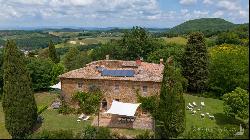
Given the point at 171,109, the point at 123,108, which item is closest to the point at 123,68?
the point at 123,108

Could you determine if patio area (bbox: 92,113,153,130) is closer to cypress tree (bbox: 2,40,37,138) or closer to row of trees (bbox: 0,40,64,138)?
row of trees (bbox: 0,40,64,138)

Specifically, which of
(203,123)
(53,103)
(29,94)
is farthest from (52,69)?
(203,123)

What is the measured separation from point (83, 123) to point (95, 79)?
16.5ft

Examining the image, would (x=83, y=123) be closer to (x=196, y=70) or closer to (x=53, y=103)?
(x=53, y=103)

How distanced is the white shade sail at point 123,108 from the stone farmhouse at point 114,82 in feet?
6.00

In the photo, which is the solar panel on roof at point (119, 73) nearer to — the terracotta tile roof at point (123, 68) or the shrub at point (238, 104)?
the terracotta tile roof at point (123, 68)

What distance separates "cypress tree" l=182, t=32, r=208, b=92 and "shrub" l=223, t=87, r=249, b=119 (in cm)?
1541

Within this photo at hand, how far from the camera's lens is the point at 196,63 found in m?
54.2

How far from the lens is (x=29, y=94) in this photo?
118ft

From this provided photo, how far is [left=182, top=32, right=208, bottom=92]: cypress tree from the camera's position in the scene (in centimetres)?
5434

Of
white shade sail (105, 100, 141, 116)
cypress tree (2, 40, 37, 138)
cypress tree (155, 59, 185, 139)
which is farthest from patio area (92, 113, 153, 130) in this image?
cypress tree (2, 40, 37, 138)

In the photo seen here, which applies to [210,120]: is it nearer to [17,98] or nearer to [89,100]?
[89,100]

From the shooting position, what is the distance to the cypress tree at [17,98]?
34.8 metres

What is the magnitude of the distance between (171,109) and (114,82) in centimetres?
1002
